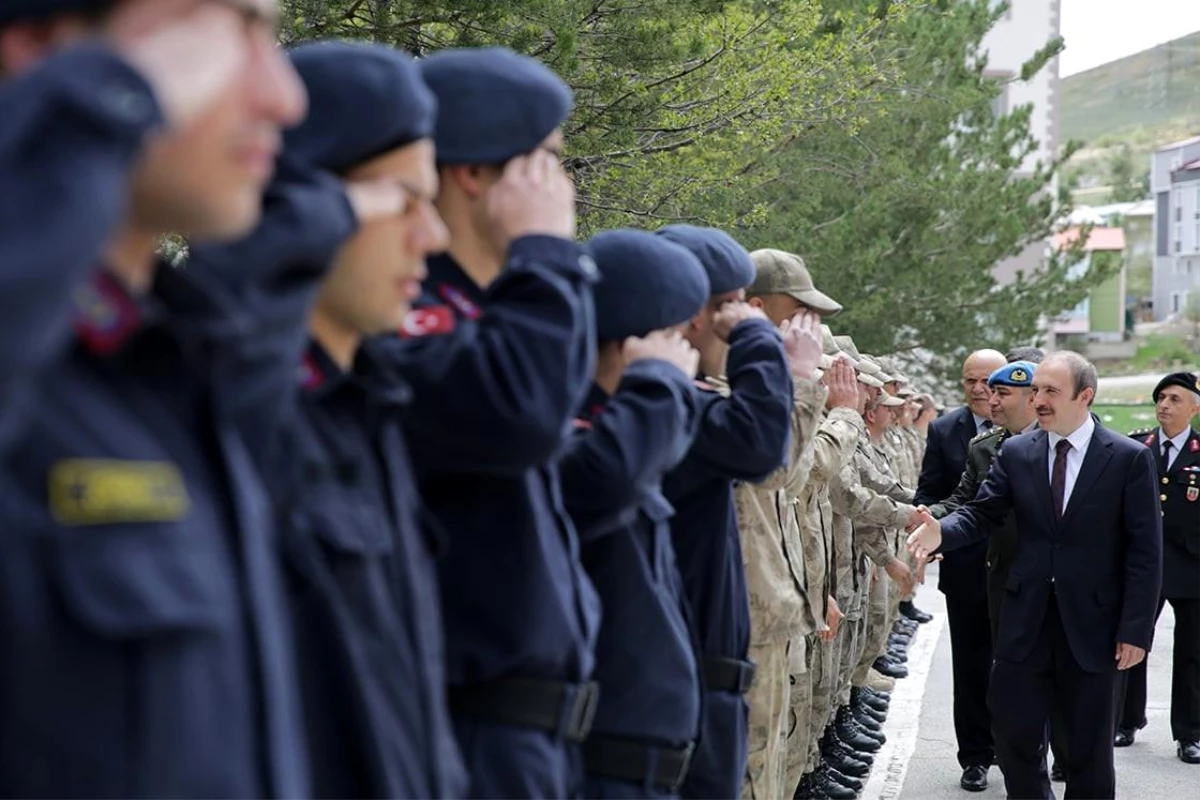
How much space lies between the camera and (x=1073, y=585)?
7.96 metres

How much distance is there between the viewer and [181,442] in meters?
1.96

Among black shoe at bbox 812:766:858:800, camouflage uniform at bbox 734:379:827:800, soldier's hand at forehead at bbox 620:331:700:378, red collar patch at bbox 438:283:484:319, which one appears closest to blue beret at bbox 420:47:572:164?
red collar patch at bbox 438:283:484:319

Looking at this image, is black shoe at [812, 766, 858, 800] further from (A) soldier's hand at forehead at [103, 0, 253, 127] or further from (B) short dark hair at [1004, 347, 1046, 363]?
(A) soldier's hand at forehead at [103, 0, 253, 127]

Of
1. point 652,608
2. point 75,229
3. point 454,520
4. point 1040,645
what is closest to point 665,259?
point 652,608

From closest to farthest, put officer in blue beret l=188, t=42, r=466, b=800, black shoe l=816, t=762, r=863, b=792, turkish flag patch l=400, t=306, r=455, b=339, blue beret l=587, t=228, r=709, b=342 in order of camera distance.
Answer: officer in blue beret l=188, t=42, r=466, b=800 → turkish flag patch l=400, t=306, r=455, b=339 → blue beret l=587, t=228, r=709, b=342 → black shoe l=816, t=762, r=863, b=792

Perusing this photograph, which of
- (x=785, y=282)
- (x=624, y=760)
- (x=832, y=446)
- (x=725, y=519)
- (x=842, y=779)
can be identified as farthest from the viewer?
(x=842, y=779)

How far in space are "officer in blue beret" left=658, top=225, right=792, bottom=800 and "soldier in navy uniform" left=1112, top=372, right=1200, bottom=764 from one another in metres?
5.37

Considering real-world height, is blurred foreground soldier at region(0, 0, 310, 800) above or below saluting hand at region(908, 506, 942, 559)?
above

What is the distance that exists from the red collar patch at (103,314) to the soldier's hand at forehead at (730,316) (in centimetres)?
319

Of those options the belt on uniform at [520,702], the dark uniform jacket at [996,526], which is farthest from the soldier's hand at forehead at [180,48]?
the dark uniform jacket at [996,526]

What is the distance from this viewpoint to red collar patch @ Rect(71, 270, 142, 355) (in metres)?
1.89

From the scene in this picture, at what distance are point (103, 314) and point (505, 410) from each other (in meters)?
1.02

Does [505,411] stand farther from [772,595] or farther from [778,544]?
[778,544]

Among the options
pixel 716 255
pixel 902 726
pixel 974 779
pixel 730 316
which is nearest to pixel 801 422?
pixel 730 316
